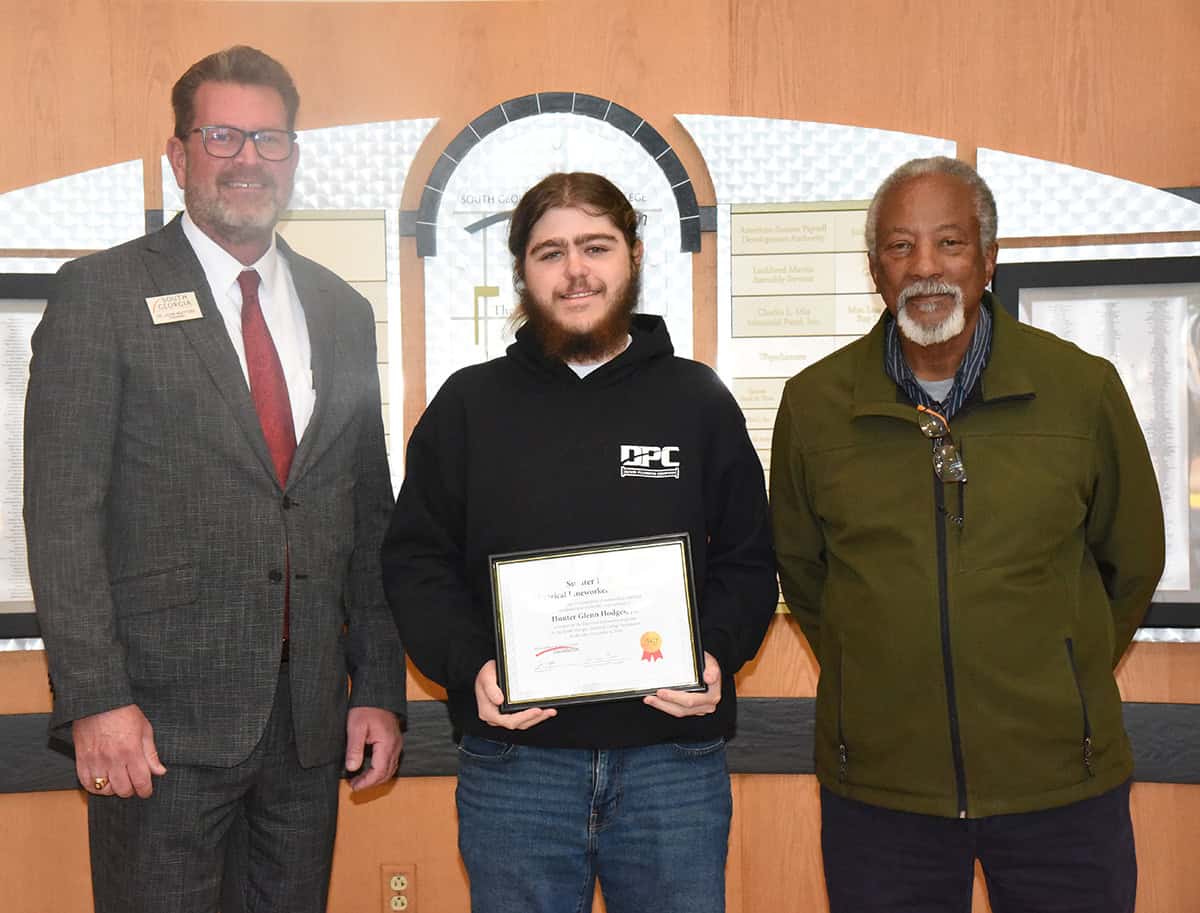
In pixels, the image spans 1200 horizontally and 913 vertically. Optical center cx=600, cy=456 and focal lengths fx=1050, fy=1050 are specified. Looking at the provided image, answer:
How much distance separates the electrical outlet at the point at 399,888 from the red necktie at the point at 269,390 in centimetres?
135

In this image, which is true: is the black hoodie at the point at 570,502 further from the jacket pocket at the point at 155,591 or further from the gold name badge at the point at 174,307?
the gold name badge at the point at 174,307

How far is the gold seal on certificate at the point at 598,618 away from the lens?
6.81 ft

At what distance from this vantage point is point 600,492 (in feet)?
7.06

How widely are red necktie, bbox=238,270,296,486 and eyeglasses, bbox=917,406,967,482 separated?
4.45ft

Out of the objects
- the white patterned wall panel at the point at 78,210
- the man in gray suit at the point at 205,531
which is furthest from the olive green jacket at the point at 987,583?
the white patterned wall panel at the point at 78,210

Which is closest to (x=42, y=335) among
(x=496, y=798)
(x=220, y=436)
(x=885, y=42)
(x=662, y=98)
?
(x=220, y=436)

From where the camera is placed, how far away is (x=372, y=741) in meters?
2.47

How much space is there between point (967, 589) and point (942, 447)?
0.29 metres

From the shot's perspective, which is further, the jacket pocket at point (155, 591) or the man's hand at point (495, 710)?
the jacket pocket at point (155, 591)

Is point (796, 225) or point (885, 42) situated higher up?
point (885, 42)

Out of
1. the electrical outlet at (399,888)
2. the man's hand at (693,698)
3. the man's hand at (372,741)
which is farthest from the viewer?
the electrical outlet at (399,888)

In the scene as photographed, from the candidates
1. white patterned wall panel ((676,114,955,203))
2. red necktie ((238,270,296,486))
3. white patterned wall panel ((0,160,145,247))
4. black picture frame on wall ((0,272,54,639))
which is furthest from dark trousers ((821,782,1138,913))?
white patterned wall panel ((0,160,145,247))

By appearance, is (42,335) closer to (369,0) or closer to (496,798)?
(496,798)

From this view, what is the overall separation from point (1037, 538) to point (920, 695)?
40 cm
